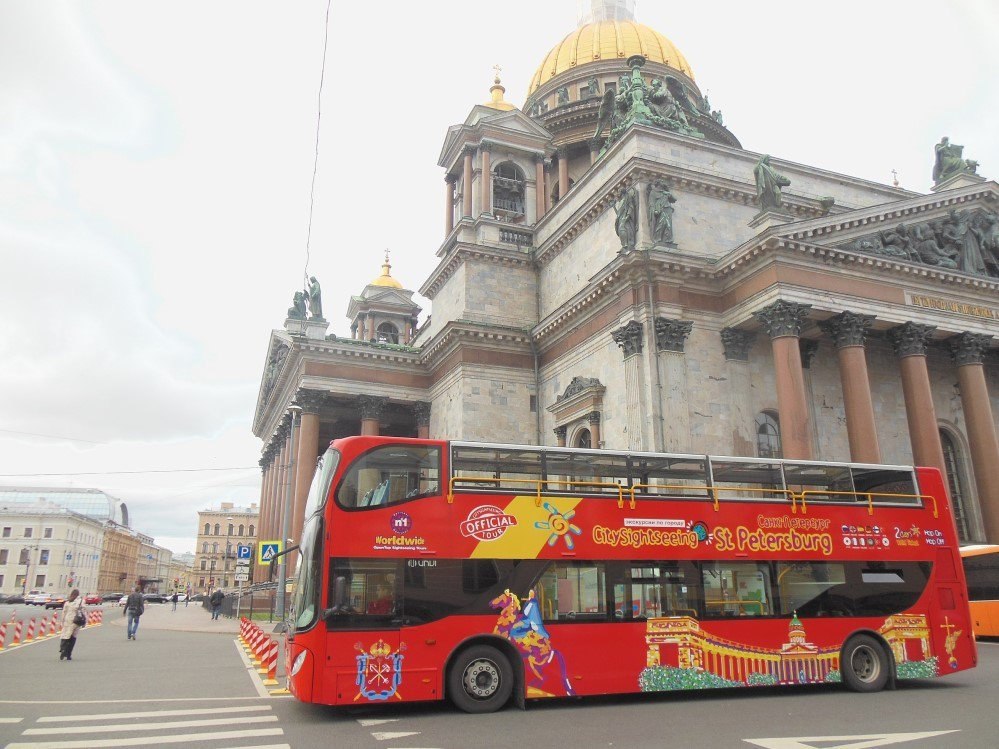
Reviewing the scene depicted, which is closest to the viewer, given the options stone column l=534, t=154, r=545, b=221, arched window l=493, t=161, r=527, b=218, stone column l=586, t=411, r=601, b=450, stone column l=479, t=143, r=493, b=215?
stone column l=586, t=411, r=601, b=450

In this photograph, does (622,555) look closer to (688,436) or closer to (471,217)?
(688,436)

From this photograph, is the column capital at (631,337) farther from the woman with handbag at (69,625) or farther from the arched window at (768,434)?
the woman with handbag at (69,625)

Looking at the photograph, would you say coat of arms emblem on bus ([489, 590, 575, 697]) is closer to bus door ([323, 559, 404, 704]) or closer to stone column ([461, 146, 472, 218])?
bus door ([323, 559, 404, 704])

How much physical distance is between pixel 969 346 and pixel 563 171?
24316 millimetres

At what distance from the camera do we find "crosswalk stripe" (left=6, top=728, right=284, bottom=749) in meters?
8.63

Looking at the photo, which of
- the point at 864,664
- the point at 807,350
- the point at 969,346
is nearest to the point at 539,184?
the point at 807,350

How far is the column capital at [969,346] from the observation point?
26.9 meters

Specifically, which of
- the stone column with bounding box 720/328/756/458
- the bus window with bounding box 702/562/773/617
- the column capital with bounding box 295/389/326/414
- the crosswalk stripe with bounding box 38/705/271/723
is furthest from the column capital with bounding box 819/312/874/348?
the column capital with bounding box 295/389/326/414

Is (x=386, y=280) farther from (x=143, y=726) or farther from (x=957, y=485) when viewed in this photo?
(x=143, y=726)

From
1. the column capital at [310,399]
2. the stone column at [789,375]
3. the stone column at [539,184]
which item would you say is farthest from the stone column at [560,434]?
the stone column at [539,184]

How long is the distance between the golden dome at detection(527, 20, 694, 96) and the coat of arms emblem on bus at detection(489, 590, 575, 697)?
150 feet

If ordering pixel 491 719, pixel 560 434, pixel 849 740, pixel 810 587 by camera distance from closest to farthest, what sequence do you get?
pixel 849 740 < pixel 491 719 < pixel 810 587 < pixel 560 434

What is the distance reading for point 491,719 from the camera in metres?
10.4

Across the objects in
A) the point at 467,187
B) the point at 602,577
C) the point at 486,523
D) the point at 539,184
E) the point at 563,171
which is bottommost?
the point at 602,577
